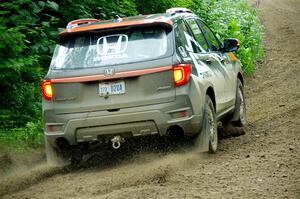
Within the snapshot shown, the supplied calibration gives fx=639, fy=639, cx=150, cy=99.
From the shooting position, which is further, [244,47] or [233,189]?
[244,47]

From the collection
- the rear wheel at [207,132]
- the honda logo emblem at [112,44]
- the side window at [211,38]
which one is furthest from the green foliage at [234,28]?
the honda logo emblem at [112,44]

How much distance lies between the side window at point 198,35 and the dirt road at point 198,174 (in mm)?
1324

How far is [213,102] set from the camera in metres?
8.11

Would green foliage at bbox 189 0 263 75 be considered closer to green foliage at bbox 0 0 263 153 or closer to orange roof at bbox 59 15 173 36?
green foliage at bbox 0 0 263 153

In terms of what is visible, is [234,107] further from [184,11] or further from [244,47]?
[244,47]

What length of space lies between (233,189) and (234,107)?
13.0ft

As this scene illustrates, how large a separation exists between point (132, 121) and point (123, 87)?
0.39m

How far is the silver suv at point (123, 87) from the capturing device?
23.1ft

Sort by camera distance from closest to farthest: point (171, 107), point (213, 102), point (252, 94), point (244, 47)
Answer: point (171, 107) < point (213, 102) < point (252, 94) < point (244, 47)

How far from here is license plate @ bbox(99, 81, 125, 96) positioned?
707 cm

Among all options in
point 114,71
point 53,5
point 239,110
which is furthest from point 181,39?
point 53,5

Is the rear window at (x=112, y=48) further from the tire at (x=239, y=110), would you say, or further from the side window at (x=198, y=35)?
the tire at (x=239, y=110)

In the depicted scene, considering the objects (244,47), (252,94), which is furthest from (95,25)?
(244,47)

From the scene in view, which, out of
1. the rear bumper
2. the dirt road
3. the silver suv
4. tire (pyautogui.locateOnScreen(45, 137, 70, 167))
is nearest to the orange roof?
the silver suv
